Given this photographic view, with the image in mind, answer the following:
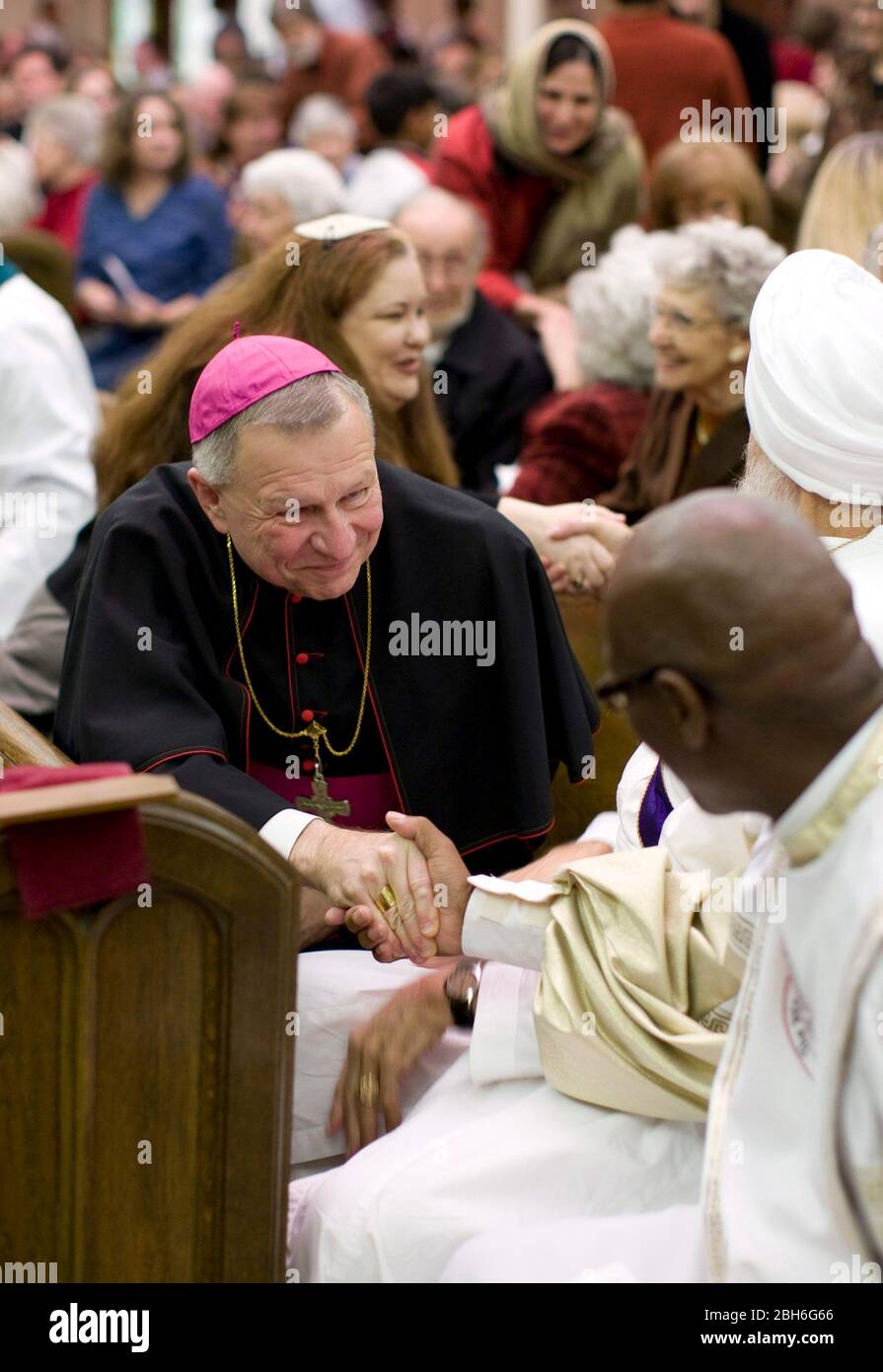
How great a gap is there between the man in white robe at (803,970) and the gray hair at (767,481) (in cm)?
73

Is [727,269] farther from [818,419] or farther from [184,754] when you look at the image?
[184,754]

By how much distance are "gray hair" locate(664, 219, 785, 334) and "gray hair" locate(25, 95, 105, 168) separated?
5.86 metres

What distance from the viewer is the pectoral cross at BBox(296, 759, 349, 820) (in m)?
3.24

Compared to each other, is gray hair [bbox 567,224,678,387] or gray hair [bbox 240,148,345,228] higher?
gray hair [bbox 240,148,345,228]

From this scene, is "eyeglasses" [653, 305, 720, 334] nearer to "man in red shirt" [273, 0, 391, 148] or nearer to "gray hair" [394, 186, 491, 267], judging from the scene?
"gray hair" [394, 186, 491, 267]

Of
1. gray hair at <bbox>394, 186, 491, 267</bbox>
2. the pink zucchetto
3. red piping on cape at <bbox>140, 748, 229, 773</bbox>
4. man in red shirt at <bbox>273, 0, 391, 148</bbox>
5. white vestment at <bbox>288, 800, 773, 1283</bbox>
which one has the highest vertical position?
man in red shirt at <bbox>273, 0, 391, 148</bbox>

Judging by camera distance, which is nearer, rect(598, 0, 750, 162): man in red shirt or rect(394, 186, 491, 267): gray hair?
rect(394, 186, 491, 267): gray hair

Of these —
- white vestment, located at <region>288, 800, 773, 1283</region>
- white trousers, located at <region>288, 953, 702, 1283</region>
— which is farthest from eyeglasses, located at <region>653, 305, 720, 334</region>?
white trousers, located at <region>288, 953, 702, 1283</region>

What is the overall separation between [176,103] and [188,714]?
21.2 ft

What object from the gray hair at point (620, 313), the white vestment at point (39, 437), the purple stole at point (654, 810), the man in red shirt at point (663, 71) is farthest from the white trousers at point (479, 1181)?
the man in red shirt at point (663, 71)

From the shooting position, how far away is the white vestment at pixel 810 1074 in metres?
1.77

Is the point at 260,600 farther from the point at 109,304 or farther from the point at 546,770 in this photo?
the point at 109,304

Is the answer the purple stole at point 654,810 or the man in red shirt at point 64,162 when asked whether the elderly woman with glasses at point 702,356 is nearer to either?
the purple stole at point 654,810

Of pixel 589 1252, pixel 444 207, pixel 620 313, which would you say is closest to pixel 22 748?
pixel 589 1252
